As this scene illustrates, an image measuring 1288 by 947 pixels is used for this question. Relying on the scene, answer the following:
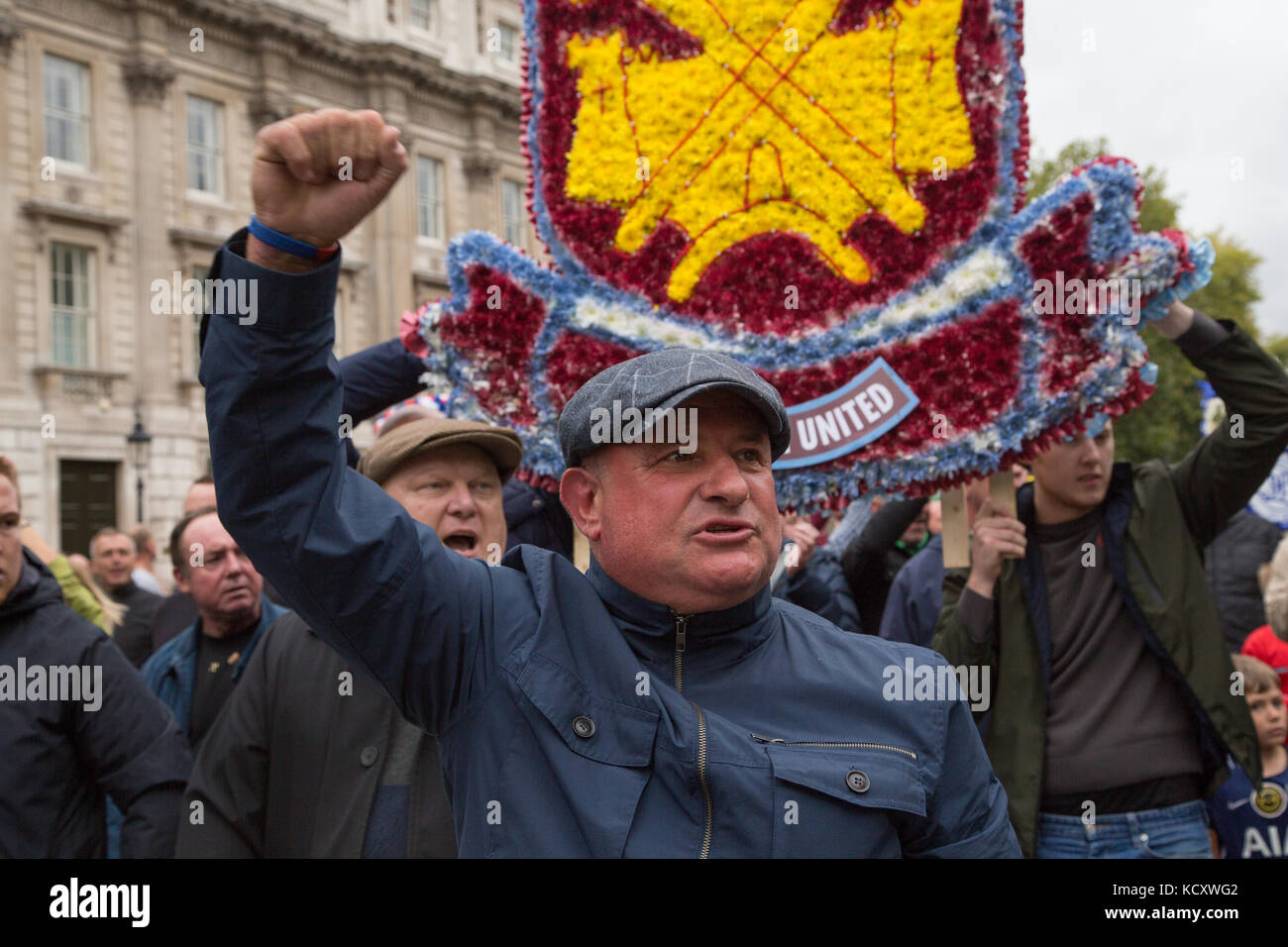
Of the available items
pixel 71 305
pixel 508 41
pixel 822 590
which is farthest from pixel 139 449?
pixel 822 590

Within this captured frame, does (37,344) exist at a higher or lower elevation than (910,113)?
higher

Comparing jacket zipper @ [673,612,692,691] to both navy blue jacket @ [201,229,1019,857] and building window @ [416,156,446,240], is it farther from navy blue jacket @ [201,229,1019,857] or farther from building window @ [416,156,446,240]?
building window @ [416,156,446,240]

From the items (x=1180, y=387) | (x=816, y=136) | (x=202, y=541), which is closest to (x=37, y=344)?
(x=202, y=541)

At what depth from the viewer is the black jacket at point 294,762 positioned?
8.57 feet

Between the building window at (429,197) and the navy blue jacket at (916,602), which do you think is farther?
the building window at (429,197)

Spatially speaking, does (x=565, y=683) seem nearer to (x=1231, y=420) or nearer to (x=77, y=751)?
(x=77, y=751)

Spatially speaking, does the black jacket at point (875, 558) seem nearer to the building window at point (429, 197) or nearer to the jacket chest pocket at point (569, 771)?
the jacket chest pocket at point (569, 771)

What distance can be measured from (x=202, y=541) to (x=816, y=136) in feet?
8.04

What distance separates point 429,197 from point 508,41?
459 centimetres

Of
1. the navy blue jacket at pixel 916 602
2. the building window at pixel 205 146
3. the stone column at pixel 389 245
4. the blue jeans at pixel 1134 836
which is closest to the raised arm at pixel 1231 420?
the blue jeans at pixel 1134 836

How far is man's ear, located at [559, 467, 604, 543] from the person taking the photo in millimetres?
2006

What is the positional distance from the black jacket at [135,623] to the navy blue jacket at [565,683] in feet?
14.7

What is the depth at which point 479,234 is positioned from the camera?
12.5 feet
